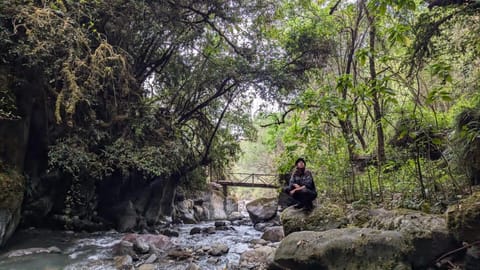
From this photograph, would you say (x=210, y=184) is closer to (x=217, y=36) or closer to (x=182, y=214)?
(x=182, y=214)

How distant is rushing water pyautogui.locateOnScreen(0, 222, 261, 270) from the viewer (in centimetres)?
494

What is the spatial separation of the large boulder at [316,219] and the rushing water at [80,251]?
1.19 m

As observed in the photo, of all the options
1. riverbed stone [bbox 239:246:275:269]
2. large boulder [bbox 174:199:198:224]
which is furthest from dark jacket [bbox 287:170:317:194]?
large boulder [bbox 174:199:198:224]

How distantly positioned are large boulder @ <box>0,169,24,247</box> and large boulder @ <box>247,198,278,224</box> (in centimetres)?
726

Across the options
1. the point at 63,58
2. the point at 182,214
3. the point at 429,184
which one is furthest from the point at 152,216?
the point at 429,184

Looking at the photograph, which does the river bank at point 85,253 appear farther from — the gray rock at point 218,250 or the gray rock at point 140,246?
the gray rock at point 140,246

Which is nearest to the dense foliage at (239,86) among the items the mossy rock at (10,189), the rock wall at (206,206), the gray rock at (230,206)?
the mossy rock at (10,189)

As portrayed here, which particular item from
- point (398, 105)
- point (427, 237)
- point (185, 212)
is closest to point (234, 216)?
point (185, 212)

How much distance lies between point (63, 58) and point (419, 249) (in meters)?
6.53

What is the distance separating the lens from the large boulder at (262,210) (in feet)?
36.5

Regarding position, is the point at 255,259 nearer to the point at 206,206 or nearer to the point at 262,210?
the point at 262,210

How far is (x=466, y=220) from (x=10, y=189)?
21.0 feet

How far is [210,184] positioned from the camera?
15430 millimetres

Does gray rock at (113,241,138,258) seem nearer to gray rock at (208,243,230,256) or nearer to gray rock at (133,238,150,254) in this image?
gray rock at (133,238,150,254)
